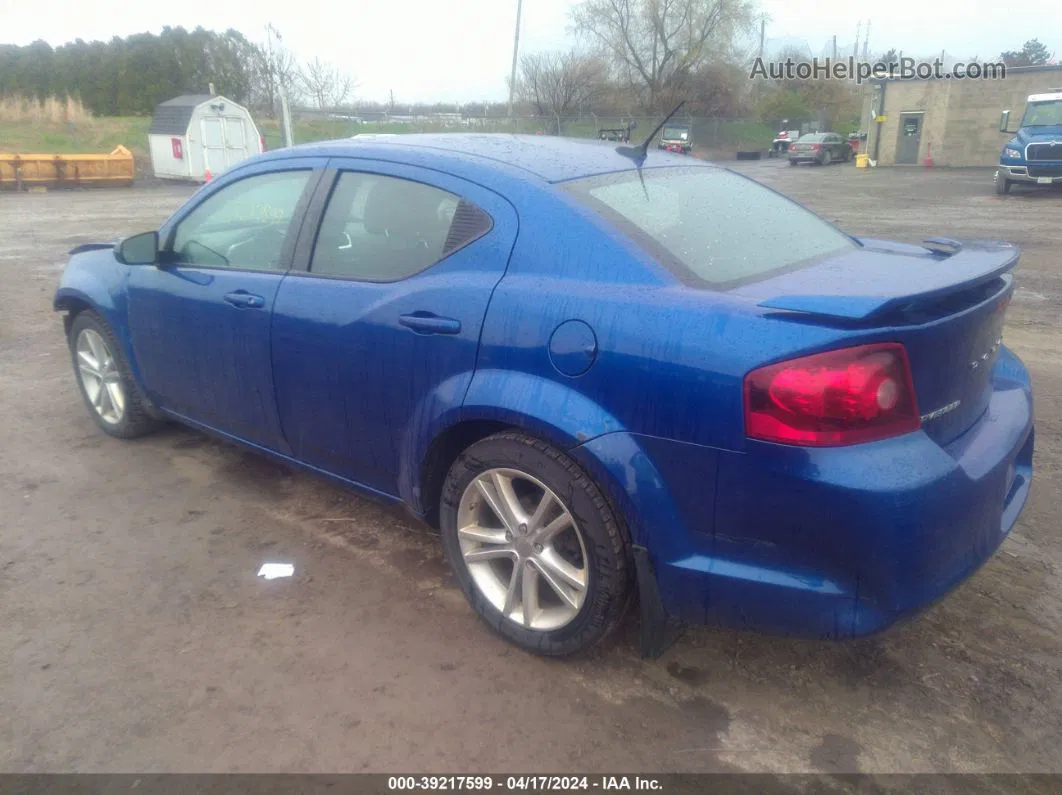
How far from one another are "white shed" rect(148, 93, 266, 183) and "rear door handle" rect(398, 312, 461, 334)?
25707 mm

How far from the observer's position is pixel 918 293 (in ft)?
7.20

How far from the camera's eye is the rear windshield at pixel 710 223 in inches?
103

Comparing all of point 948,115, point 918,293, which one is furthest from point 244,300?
point 948,115

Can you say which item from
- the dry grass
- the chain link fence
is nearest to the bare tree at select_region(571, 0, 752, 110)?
the chain link fence

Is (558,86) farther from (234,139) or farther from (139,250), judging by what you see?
(139,250)

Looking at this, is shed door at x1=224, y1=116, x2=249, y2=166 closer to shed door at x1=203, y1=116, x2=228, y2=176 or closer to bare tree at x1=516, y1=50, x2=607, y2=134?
shed door at x1=203, y1=116, x2=228, y2=176

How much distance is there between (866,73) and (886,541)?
4694cm

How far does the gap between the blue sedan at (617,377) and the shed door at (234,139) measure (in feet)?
84.6

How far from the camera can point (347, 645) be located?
2.86 m

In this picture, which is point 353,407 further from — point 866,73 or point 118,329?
point 866,73

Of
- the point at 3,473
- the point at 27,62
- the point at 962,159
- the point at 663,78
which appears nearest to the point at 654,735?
the point at 3,473

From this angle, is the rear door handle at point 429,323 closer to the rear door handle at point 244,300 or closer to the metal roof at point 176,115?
the rear door handle at point 244,300

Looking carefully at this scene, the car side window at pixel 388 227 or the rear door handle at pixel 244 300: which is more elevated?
the car side window at pixel 388 227

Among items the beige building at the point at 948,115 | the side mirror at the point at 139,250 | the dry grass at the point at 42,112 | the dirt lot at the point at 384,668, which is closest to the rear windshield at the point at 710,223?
the dirt lot at the point at 384,668
